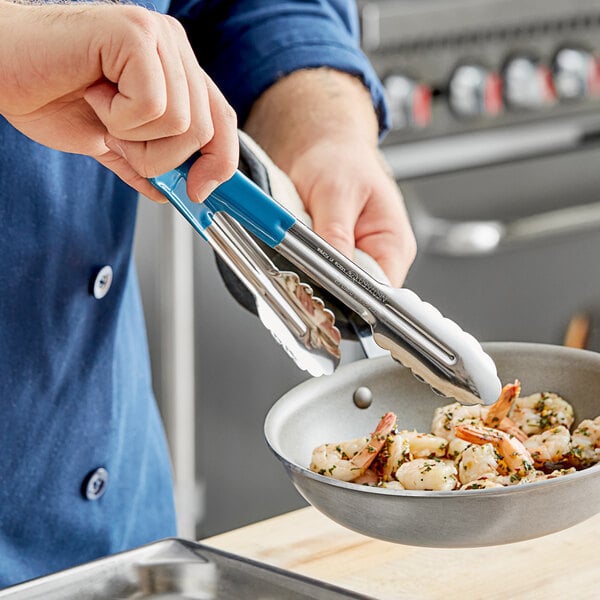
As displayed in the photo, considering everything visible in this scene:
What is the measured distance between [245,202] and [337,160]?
27 centimetres

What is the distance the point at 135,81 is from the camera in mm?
685

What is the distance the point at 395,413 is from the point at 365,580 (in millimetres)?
150

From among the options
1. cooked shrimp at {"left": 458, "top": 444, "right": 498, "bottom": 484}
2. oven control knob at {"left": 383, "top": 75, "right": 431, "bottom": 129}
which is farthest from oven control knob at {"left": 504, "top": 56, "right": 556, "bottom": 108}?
cooked shrimp at {"left": 458, "top": 444, "right": 498, "bottom": 484}

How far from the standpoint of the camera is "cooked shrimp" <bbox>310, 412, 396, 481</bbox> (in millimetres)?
888

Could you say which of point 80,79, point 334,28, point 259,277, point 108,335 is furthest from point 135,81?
point 334,28

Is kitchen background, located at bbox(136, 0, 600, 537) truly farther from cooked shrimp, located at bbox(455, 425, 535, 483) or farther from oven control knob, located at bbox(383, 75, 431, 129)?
cooked shrimp, located at bbox(455, 425, 535, 483)

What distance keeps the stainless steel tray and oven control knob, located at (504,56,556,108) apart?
4.40 feet

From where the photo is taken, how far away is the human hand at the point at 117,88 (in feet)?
2.25

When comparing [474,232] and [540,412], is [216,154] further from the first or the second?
[474,232]

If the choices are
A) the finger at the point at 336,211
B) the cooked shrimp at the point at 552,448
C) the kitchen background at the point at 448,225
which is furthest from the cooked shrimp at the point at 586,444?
the kitchen background at the point at 448,225

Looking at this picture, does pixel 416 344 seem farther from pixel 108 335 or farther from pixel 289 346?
pixel 108 335

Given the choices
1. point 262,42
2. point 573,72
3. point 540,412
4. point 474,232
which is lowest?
point 474,232

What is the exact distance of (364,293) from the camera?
0.81m

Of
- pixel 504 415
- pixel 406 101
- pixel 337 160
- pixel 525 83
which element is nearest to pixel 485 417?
pixel 504 415
